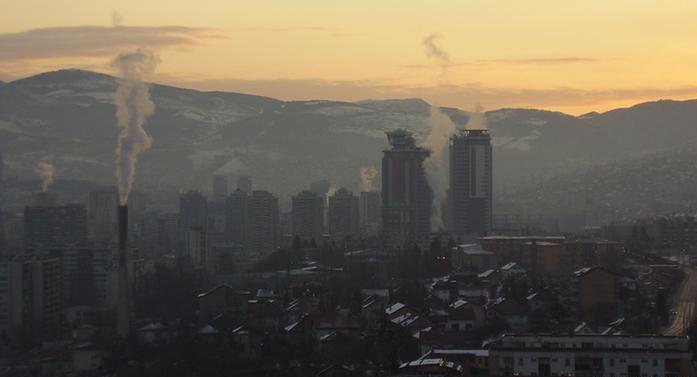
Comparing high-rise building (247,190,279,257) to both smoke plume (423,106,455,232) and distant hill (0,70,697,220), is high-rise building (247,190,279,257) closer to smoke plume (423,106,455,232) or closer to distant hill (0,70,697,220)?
smoke plume (423,106,455,232)

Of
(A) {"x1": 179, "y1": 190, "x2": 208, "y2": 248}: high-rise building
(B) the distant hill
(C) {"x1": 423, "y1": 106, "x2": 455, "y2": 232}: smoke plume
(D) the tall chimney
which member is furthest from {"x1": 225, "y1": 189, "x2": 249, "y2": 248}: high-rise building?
(B) the distant hill

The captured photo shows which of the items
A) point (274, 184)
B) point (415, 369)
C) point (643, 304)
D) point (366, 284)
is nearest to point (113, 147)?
point (274, 184)

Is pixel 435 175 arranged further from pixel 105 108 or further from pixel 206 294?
pixel 105 108

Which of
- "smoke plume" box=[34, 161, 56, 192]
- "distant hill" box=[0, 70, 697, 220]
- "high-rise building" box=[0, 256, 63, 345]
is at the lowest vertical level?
"high-rise building" box=[0, 256, 63, 345]

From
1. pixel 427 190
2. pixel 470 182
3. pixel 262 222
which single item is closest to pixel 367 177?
pixel 470 182

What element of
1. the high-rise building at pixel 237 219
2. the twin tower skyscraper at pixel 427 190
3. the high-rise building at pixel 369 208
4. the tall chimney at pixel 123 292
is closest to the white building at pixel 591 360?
the tall chimney at pixel 123 292

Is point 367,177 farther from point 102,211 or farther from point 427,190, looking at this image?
point 427,190

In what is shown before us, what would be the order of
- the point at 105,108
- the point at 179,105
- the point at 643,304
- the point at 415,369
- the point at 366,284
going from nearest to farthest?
the point at 415,369
the point at 643,304
the point at 366,284
the point at 105,108
the point at 179,105

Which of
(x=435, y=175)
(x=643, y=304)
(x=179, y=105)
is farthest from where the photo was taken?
(x=179, y=105)
